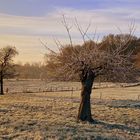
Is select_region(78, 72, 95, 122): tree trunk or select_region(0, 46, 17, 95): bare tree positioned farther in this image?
select_region(0, 46, 17, 95): bare tree

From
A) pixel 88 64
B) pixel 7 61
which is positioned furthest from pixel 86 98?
pixel 7 61

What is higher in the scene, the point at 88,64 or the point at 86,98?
the point at 88,64

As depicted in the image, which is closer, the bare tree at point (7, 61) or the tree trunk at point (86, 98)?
the tree trunk at point (86, 98)

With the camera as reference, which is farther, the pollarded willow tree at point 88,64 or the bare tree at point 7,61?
the bare tree at point 7,61

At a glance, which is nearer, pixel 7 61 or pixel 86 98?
pixel 86 98

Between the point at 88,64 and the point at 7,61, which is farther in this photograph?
the point at 7,61

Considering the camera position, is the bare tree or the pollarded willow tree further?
the bare tree

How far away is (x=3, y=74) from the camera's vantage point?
65062 mm

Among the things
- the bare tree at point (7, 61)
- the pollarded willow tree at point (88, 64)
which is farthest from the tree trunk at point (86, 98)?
the bare tree at point (7, 61)

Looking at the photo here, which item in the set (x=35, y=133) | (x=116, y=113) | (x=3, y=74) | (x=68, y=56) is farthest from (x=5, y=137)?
(x=3, y=74)

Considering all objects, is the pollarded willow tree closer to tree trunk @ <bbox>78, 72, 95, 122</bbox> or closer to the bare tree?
tree trunk @ <bbox>78, 72, 95, 122</bbox>

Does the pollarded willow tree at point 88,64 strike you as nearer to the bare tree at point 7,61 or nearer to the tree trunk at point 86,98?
the tree trunk at point 86,98

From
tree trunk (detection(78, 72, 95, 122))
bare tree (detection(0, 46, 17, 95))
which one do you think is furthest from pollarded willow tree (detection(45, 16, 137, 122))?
bare tree (detection(0, 46, 17, 95))

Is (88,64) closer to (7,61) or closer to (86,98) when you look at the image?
(86,98)
